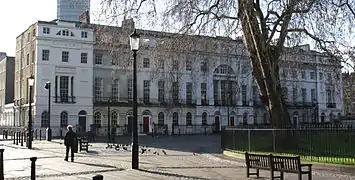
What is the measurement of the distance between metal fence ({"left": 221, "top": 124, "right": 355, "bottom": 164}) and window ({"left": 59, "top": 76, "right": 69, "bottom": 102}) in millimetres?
36832

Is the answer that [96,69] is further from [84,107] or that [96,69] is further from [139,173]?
[139,173]

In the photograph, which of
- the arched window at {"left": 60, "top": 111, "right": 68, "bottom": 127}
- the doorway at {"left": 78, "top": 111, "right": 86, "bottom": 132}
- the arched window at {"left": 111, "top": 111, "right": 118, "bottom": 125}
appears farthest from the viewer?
the arched window at {"left": 111, "top": 111, "right": 118, "bottom": 125}

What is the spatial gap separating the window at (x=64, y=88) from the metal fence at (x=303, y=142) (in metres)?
36.8

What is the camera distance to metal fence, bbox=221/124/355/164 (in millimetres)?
17500

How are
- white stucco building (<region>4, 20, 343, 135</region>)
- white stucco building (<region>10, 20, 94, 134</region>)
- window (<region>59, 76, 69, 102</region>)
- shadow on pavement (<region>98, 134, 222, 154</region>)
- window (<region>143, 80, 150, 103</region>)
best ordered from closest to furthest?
shadow on pavement (<region>98, 134, 222, 154</region>), white stucco building (<region>10, 20, 94, 134</region>), white stucco building (<region>4, 20, 343, 135</region>), window (<region>59, 76, 69, 102</region>), window (<region>143, 80, 150, 103</region>)

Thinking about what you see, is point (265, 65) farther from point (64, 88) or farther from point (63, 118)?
point (64, 88)

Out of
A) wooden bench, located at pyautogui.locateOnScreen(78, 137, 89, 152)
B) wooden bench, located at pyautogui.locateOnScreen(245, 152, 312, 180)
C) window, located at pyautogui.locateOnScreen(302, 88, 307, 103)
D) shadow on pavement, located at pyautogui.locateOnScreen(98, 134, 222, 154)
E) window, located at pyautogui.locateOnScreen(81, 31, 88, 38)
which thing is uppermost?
window, located at pyautogui.locateOnScreen(81, 31, 88, 38)

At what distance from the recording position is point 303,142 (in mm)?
20203

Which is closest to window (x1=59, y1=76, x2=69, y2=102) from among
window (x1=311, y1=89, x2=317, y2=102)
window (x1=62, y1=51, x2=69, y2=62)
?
window (x1=62, y1=51, x2=69, y2=62)

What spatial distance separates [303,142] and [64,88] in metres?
44.1

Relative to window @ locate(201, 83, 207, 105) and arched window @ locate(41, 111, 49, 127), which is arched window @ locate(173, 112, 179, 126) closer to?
window @ locate(201, 83, 207, 105)

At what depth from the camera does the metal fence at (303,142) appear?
17500mm

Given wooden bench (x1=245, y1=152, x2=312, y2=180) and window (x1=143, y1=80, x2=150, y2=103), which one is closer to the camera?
wooden bench (x1=245, y1=152, x2=312, y2=180)

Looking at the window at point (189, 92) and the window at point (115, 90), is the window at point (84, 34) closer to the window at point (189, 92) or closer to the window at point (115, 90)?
the window at point (115, 90)
